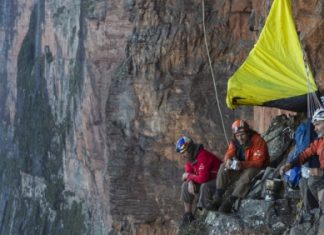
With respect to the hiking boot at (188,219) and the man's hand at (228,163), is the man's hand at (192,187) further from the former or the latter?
the man's hand at (228,163)

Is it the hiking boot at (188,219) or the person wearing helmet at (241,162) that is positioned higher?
the person wearing helmet at (241,162)

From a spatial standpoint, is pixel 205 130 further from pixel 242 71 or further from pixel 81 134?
pixel 242 71

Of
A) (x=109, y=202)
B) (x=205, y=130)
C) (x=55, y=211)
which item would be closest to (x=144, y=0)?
(x=205, y=130)

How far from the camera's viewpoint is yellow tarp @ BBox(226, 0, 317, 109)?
31.7ft

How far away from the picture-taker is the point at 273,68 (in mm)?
9883

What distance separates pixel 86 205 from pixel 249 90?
2086 centimetres

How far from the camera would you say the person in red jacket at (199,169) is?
9305 mm

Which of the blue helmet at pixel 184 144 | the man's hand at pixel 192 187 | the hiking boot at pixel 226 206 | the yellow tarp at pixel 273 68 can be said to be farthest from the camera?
the yellow tarp at pixel 273 68

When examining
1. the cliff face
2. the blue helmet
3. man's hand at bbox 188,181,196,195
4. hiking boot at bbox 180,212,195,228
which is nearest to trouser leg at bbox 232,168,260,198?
man's hand at bbox 188,181,196,195

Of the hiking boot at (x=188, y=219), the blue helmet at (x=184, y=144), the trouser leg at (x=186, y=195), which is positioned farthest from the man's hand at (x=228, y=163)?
the hiking boot at (x=188, y=219)

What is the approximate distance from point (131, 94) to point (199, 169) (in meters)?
13.1

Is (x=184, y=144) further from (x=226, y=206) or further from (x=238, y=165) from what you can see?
(x=226, y=206)

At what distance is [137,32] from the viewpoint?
861 inches

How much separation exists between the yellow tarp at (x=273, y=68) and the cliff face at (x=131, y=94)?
2370mm
